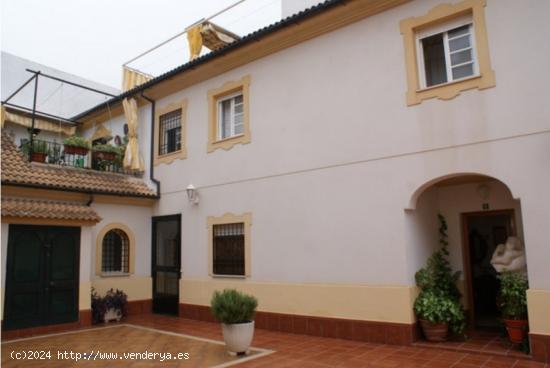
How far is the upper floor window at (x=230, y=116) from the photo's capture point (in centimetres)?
1096

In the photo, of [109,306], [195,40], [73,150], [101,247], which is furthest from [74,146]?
[195,40]

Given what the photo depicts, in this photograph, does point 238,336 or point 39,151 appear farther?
point 39,151

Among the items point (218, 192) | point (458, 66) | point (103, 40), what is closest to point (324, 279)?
point (218, 192)

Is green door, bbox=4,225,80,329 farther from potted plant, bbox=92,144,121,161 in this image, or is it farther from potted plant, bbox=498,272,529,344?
potted plant, bbox=498,272,529,344

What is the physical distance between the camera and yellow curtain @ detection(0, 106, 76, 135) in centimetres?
1480

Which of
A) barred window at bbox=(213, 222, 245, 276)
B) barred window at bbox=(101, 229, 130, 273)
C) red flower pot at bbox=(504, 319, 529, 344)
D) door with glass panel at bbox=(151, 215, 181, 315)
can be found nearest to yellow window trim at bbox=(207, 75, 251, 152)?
barred window at bbox=(213, 222, 245, 276)

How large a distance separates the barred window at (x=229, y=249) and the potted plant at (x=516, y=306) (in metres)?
5.57

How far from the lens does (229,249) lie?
10.5 meters

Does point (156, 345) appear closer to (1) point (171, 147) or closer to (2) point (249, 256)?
(2) point (249, 256)

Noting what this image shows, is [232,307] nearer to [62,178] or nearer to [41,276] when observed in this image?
[41,276]

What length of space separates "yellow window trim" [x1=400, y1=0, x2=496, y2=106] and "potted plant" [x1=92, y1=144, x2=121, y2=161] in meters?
9.03

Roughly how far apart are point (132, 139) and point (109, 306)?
5023 mm

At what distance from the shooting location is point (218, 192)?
10.8m

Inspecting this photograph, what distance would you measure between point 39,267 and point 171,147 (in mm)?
4820
